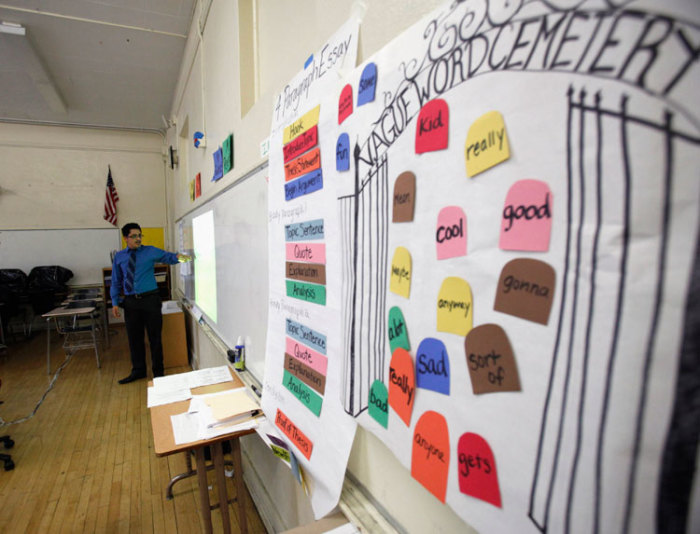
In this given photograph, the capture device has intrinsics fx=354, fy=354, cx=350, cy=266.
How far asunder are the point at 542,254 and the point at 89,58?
479cm

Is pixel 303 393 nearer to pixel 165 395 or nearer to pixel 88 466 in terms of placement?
pixel 165 395

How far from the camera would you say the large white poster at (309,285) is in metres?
0.82

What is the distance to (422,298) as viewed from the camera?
22.0 inches

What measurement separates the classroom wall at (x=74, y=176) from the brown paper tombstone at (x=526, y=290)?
6.84 m

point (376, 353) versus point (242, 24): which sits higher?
point (242, 24)

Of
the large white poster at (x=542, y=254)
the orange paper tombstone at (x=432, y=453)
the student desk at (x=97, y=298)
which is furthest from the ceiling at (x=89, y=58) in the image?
the orange paper tombstone at (x=432, y=453)

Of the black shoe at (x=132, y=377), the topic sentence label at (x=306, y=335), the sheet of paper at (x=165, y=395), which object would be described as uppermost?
the topic sentence label at (x=306, y=335)

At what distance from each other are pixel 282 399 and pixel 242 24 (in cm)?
162

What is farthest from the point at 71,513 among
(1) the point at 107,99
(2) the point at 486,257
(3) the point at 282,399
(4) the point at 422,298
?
(1) the point at 107,99

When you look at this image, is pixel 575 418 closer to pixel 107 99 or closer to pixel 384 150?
pixel 384 150

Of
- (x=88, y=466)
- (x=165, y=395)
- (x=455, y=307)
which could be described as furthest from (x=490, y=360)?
(x=88, y=466)

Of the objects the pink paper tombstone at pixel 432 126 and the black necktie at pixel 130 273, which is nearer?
the pink paper tombstone at pixel 432 126

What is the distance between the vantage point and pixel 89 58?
360cm

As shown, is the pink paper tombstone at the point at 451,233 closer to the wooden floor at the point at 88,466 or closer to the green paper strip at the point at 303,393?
the green paper strip at the point at 303,393
